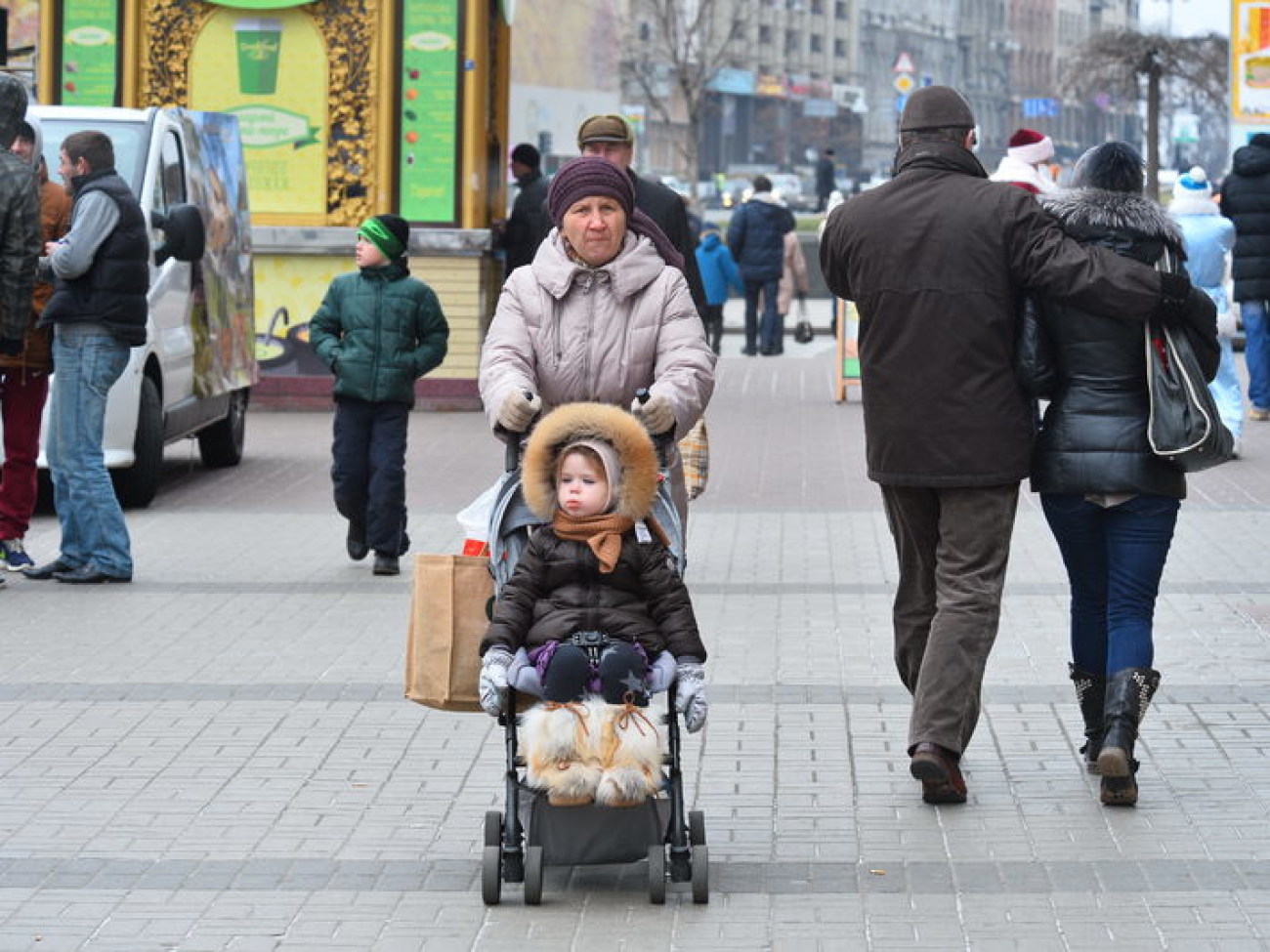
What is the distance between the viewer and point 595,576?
577 centimetres

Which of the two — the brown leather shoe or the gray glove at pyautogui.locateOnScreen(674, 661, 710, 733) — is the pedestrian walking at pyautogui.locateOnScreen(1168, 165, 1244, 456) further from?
the gray glove at pyautogui.locateOnScreen(674, 661, 710, 733)

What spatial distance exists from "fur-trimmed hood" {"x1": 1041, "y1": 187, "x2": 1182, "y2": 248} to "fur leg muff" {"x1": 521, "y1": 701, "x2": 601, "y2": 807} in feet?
6.60

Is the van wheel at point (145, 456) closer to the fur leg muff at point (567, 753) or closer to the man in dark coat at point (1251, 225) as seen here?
the man in dark coat at point (1251, 225)

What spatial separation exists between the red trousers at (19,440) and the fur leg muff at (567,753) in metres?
5.77

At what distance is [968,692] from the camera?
667cm

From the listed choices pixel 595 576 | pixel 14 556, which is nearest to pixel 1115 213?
pixel 595 576

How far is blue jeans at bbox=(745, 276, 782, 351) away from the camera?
25812mm

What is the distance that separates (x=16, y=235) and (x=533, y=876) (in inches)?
204

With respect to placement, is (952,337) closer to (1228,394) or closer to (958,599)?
(958,599)

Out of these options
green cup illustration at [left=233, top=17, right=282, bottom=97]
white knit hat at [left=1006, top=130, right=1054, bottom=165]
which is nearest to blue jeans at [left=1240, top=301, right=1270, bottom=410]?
white knit hat at [left=1006, top=130, right=1054, bottom=165]

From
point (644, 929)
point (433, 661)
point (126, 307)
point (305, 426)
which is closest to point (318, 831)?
point (433, 661)

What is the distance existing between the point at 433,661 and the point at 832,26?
112407 mm

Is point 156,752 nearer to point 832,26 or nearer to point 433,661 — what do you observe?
point 433,661

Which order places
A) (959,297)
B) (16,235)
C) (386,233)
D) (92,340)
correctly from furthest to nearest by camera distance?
1. (386,233)
2. (92,340)
3. (16,235)
4. (959,297)
